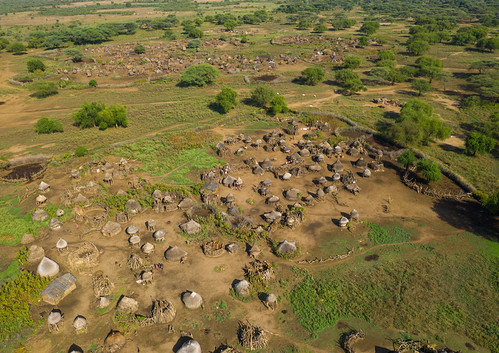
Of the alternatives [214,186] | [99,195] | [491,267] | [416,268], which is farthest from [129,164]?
[491,267]

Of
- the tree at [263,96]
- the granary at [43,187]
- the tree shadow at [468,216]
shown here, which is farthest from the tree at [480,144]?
the granary at [43,187]

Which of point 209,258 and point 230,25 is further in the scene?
point 230,25

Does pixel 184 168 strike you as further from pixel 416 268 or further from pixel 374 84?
pixel 374 84

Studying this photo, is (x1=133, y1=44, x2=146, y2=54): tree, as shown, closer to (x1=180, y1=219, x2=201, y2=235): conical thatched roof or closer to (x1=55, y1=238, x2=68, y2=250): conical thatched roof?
(x1=55, y1=238, x2=68, y2=250): conical thatched roof

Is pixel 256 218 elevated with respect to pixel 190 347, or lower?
lower

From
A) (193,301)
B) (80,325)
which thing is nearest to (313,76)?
(193,301)

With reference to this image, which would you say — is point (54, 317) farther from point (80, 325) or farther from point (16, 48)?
point (16, 48)

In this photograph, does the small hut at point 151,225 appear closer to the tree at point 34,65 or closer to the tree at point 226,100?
the tree at point 226,100
